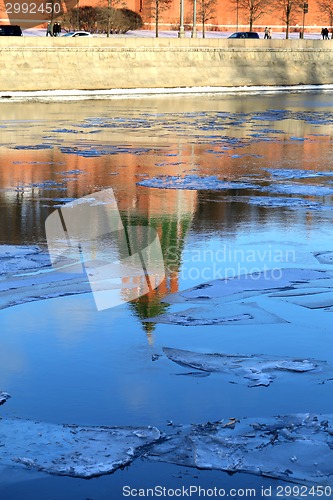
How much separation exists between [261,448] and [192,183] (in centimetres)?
866

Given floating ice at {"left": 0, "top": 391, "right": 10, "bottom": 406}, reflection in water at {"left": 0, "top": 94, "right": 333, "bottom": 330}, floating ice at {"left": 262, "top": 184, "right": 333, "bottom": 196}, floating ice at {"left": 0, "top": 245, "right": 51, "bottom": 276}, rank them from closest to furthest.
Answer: floating ice at {"left": 0, "top": 391, "right": 10, "bottom": 406}
floating ice at {"left": 0, "top": 245, "right": 51, "bottom": 276}
reflection in water at {"left": 0, "top": 94, "right": 333, "bottom": 330}
floating ice at {"left": 262, "top": 184, "right": 333, "bottom": 196}

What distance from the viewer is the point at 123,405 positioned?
5.23 m

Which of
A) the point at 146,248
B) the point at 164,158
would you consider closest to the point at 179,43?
the point at 164,158

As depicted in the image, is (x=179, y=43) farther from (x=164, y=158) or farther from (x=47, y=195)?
(x=47, y=195)

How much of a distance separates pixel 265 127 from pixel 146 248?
47.5 feet

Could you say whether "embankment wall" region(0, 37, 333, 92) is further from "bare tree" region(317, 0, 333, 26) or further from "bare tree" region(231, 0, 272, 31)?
"bare tree" region(317, 0, 333, 26)

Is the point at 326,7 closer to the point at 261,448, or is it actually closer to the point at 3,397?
the point at 3,397

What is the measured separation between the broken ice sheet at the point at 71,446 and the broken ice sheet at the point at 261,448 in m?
0.14

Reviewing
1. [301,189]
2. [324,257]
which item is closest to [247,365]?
[324,257]

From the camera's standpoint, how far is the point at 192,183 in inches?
519

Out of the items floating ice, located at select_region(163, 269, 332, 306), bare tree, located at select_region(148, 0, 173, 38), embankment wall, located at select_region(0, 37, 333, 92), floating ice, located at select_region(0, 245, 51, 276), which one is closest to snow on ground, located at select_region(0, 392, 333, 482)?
floating ice, located at select_region(163, 269, 332, 306)

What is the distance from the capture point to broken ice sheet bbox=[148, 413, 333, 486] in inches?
177

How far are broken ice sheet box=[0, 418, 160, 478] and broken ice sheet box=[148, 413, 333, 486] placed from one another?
5.5 inches

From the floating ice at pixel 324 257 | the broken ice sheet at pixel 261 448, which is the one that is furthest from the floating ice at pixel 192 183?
the broken ice sheet at pixel 261 448
